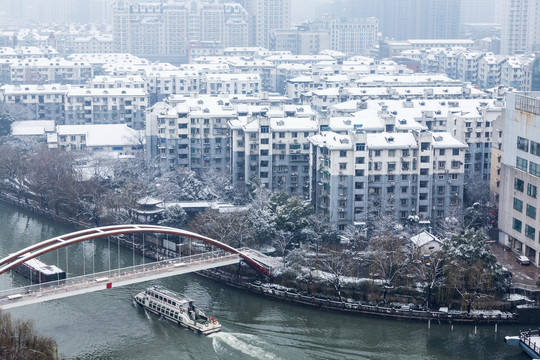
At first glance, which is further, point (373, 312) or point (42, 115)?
point (42, 115)

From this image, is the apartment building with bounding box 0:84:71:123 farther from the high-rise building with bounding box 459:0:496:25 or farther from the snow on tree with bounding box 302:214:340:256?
the high-rise building with bounding box 459:0:496:25

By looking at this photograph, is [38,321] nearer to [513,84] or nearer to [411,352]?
[411,352]

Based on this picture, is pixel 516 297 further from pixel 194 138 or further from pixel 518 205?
pixel 194 138

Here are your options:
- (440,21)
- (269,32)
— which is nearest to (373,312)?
(269,32)

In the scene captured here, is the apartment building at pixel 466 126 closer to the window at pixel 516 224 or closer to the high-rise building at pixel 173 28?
the window at pixel 516 224

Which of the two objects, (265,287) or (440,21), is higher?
(440,21)

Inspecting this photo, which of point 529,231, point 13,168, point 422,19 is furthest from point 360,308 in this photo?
point 422,19

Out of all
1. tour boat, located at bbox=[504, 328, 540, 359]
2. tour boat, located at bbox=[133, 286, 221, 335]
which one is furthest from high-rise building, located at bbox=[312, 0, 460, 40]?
tour boat, located at bbox=[504, 328, 540, 359]
